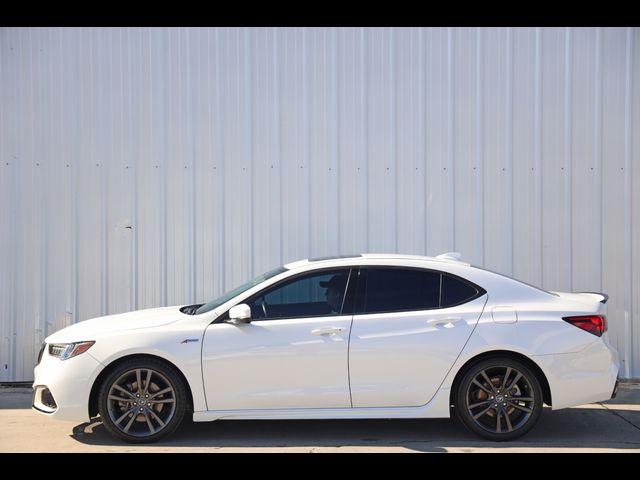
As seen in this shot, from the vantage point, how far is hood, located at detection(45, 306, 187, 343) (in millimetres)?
6488

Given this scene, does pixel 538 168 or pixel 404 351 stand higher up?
pixel 538 168

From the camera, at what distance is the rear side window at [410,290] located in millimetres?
6527

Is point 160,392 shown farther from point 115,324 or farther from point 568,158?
point 568,158

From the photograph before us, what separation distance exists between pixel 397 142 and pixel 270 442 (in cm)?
426

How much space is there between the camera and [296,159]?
928 cm

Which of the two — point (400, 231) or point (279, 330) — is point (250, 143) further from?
point (279, 330)

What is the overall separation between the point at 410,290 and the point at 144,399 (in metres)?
2.44

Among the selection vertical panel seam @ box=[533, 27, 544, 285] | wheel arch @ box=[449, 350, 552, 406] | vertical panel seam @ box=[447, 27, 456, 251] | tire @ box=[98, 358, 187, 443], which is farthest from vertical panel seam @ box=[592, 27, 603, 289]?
tire @ box=[98, 358, 187, 443]

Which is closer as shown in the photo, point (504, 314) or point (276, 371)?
point (276, 371)

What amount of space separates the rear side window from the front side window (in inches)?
8.1

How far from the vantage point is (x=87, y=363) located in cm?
633

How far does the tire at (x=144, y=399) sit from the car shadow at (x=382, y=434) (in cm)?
14

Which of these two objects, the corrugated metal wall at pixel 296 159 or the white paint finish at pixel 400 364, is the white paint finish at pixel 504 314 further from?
the corrugated metal wall at pixel 296 159

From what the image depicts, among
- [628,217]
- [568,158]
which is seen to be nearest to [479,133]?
[568,158]
